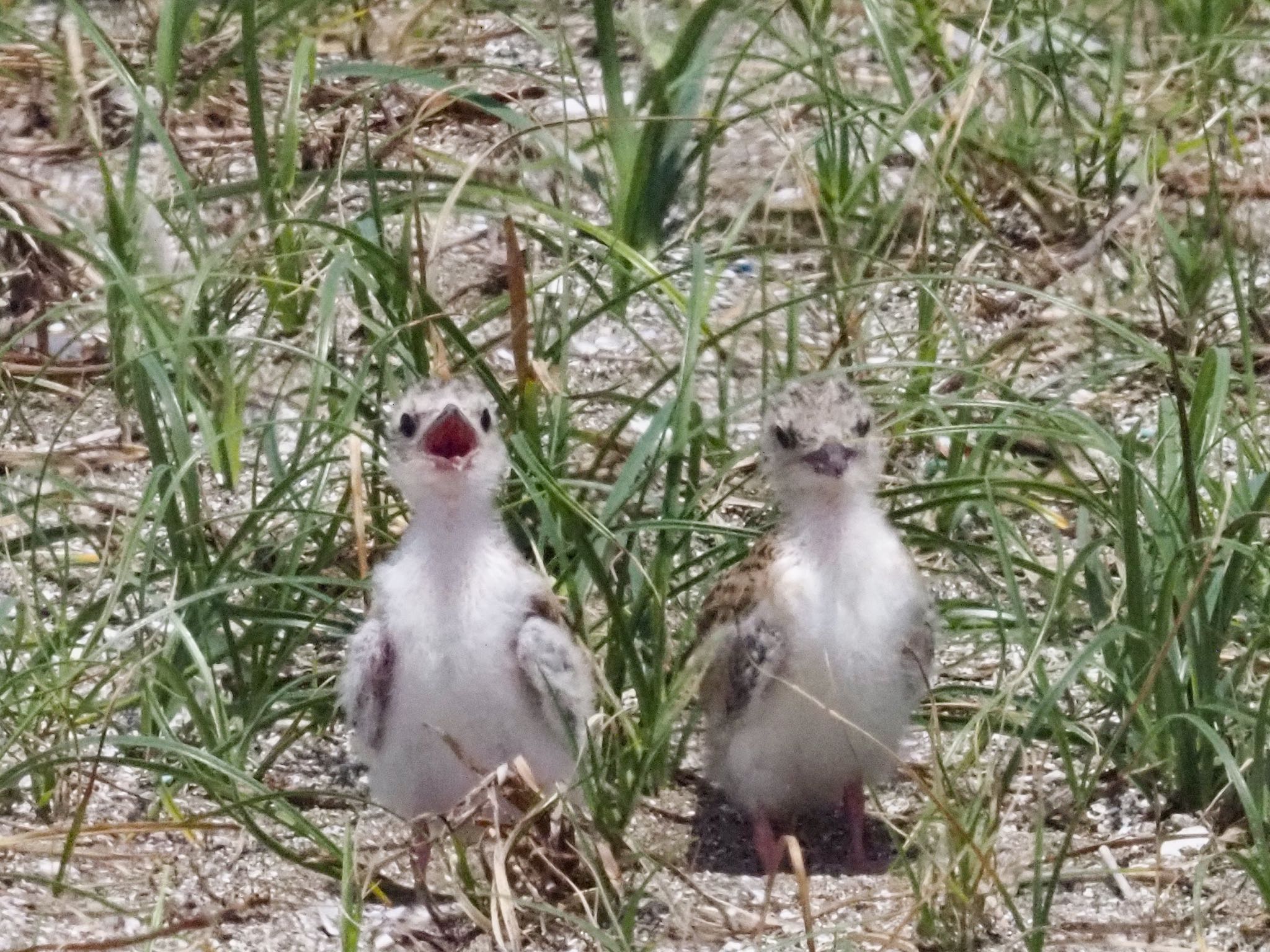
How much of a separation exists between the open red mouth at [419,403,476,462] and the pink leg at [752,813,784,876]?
898mm

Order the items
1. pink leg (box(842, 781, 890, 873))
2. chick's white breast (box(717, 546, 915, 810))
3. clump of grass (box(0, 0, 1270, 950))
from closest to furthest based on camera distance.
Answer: clump of grass (box(0, 0, 1270, 950)) < chick's white breast (box(717, 546, 915, 810)) < pink leg (box(842, 781, 890, 873))

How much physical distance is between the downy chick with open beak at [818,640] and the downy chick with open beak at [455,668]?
1.05ft

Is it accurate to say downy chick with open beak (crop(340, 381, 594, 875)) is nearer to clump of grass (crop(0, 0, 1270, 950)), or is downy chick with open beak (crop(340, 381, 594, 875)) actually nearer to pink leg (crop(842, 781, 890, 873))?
clump of grass (crop(0, 0, 1270, 950))

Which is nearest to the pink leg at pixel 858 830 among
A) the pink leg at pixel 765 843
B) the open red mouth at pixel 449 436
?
the pink leg at pixel 765 843

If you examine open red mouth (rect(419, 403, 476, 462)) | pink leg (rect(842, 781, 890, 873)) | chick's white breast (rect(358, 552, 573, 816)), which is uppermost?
open red mouth (rect(419, 403, 476, 462))

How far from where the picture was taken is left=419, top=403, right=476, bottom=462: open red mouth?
13.1 ft

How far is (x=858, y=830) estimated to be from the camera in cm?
410

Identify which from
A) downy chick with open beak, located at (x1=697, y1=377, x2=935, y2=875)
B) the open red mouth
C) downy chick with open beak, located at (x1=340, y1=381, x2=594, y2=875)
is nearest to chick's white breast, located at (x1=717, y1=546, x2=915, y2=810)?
downy chick with open beak, located at (x1=697, y1=377, x2=935, y2=875)

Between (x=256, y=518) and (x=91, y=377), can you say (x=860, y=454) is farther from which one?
(x=91, y=377)

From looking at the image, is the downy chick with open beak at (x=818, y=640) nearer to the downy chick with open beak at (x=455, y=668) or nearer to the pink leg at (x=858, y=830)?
the pink leg at (x=858, y=830)

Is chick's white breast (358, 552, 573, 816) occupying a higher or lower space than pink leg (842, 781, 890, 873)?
higher

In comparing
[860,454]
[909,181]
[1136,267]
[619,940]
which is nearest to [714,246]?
[909,181]

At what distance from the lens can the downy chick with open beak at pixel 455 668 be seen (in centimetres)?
382

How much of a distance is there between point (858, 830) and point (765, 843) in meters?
0.23
